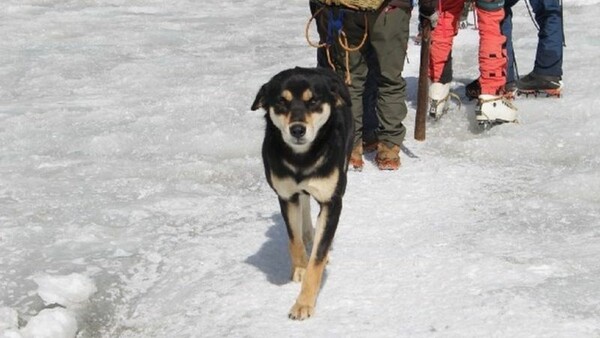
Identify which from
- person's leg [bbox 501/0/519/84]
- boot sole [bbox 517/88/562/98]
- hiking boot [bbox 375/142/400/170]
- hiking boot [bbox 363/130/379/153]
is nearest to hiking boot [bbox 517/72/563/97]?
boot sole [bbox 517/88/562/98]

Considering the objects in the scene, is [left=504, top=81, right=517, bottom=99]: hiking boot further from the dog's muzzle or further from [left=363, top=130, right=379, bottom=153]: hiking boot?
the dog's muzzle

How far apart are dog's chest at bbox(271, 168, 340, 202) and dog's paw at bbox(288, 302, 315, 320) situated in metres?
0.52

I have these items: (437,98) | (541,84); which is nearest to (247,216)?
(437,98)

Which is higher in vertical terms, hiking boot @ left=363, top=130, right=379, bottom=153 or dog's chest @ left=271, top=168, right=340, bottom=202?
dog's chest @ left=271, top=168, right=340, bottom=202

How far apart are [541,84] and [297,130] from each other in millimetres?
4006

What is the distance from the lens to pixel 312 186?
153 inches

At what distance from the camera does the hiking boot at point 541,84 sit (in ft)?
23.0

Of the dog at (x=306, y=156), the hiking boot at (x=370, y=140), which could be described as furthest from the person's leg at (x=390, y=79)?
the dog at (x=306, y=156)

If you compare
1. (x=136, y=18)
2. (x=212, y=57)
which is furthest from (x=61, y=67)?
(x=136, y=18)

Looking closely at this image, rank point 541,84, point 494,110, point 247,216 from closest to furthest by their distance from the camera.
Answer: point 247,216
point 494,110
point 541,84

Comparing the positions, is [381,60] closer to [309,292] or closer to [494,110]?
[494,110]

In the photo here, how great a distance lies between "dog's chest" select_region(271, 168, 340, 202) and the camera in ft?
12.7

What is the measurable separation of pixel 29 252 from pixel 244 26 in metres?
6.40

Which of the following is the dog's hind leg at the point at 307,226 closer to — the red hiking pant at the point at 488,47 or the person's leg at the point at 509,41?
the red hiking pant at the point at 488,47
